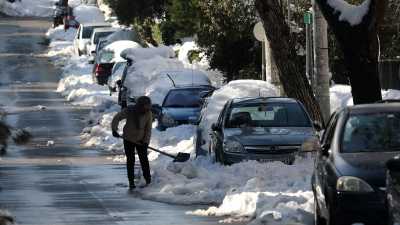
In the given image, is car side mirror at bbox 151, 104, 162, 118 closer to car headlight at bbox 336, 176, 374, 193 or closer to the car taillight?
car headlight at bbox 336, 176, 374, 193

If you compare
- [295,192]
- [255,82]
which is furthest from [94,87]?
[295,192]

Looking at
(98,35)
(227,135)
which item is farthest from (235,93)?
(98,35)

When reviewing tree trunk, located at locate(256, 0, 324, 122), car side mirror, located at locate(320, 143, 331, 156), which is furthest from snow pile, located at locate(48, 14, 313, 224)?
tree trunk, located at locate(256, 0, 324, 122)

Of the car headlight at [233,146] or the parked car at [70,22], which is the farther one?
the parked car at [70,22]

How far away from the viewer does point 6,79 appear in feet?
171

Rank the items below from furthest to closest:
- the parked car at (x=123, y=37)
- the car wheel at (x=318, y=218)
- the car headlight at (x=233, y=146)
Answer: the parked car at (x=123, y=37), the car headlight at (x=233, y=146), the car wheel at (x=318, y=218)

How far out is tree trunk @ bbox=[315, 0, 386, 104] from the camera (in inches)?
735

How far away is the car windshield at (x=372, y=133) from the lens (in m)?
12.6

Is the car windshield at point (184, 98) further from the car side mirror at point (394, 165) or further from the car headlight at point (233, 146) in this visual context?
the car side mirror at point (394, 165)

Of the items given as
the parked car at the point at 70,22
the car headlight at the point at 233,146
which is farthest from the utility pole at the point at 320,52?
the parked car at the point at 70,22

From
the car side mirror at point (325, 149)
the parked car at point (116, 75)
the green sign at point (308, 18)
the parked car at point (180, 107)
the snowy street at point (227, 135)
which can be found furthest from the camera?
the parked car at point (116, 75)

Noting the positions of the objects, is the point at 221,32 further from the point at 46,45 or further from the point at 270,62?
the point at 46,45

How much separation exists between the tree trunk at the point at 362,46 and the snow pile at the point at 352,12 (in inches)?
2.0

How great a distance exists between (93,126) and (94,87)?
42.6 ft
